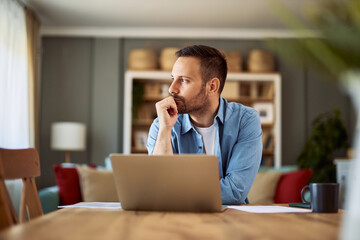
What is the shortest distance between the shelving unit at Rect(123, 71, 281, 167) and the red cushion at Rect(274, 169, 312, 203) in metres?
1.60

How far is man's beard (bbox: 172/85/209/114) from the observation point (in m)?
2.09

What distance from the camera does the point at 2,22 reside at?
4.31 m

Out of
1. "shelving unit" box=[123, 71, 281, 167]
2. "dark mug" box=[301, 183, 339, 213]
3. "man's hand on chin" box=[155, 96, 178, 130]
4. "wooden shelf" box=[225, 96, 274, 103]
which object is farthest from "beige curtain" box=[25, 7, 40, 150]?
"dark mug" box=[301, 183, 339, 213]

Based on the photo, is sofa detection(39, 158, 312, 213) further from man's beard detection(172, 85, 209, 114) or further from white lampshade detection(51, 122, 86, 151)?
man's beard detection(172, 85, 209, 114)

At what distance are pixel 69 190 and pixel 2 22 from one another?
1942 mm

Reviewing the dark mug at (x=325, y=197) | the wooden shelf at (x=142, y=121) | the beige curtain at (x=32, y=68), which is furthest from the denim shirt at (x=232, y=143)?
the wooden shelf at (x=142, y=121)

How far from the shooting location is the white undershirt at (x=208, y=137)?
6.71 feet

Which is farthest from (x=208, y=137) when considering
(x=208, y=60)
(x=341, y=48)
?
(x=341, y=48)

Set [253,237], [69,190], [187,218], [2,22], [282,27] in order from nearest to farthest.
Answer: [253,237] < [187,218] < [69,190] < [2,22] < [282,27]

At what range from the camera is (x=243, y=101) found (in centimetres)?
573

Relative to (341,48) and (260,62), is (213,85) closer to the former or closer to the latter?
(341,48)

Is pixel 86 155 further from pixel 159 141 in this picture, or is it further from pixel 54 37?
pixel 159 141

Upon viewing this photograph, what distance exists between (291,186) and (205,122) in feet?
6.22

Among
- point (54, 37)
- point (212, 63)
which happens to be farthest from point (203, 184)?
point (54, 37)
